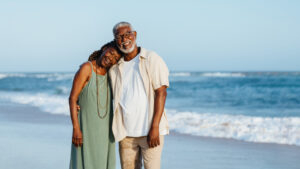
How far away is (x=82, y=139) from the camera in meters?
3.19

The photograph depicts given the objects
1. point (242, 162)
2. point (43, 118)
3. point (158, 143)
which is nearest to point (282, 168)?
A: point (242, 162)

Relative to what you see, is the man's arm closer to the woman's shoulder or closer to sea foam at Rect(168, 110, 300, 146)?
the woman's shoulder

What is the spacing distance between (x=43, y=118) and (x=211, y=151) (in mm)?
4763

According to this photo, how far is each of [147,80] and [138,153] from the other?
70 centimetres

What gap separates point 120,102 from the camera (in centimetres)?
313

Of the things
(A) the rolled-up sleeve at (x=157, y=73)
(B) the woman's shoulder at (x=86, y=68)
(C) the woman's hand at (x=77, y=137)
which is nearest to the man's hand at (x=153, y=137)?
(A) the rolled-up sleeve at (x=157, y=73)

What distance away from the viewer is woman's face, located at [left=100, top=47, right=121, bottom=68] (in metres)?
3.09

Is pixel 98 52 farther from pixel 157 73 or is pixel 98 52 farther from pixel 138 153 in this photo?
pixel 138 153

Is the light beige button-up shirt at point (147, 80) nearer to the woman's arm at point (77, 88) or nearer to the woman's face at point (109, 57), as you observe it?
the woman's face at point (109, 57)

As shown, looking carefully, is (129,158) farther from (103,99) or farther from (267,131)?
(267,131)

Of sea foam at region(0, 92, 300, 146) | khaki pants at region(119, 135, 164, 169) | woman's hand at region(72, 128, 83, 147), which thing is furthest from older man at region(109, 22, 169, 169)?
sea foam at region(0, 92, 300, 146)

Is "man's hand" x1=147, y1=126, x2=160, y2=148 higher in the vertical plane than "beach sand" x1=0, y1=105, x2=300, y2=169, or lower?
higher

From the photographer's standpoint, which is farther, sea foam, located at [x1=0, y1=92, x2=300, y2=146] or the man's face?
sea foam, located at [x1=0, y1=92, x2=300, y2=146]

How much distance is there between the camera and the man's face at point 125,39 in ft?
9.96
